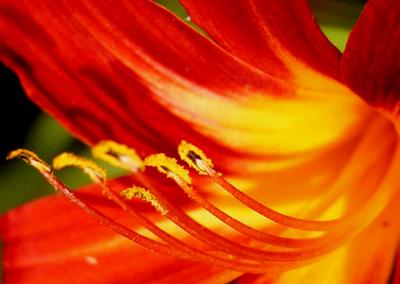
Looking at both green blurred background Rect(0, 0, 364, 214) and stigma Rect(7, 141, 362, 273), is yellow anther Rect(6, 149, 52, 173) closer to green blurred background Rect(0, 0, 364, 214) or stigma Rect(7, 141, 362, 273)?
stigma Rect(7, 141, 362, 273)

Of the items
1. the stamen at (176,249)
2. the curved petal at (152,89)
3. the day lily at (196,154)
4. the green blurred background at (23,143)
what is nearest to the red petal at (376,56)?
the day lily at (196,154)

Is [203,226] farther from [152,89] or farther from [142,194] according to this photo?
[152,89]

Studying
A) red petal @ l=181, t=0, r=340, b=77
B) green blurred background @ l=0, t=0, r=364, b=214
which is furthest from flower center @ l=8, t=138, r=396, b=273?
green blurred background @ l=0, t=0, r=364, b=214

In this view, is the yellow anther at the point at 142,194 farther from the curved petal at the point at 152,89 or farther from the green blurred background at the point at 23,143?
the green blurred background at the point at 23,143

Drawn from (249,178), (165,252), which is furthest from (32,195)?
(165,252)

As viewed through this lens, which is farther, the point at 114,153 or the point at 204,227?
the point at 114,153

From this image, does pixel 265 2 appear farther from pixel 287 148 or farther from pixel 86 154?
pixel 86 154

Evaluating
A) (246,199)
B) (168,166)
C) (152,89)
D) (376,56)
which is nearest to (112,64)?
(152,89)
